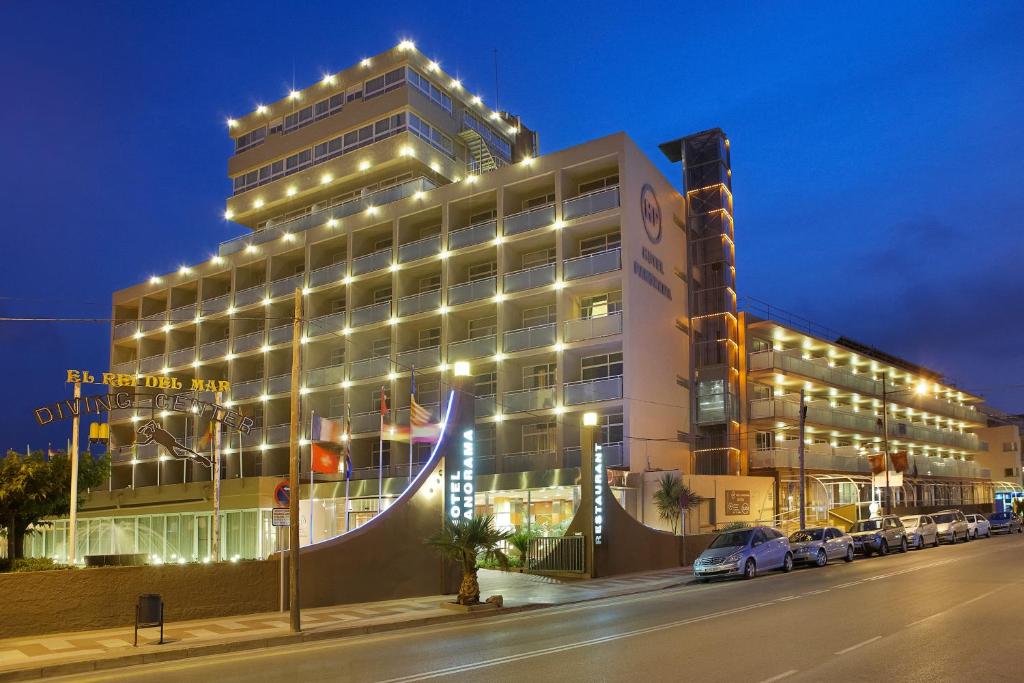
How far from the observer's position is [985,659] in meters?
12.2

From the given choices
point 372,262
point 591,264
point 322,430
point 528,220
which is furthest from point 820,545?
point 372,262

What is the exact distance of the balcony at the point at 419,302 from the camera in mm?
48081

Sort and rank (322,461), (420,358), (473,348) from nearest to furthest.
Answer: (322,461) < (473,348) < (420,358)

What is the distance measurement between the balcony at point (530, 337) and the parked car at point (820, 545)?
14674 mm

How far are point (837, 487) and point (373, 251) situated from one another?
30.4 m

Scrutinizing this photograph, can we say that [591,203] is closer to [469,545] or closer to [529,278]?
[529,278]

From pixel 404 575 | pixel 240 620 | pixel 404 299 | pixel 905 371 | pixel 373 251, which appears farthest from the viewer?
pixel 905 371

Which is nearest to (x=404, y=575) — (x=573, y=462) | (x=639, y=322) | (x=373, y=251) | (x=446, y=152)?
(x=573, y=462)

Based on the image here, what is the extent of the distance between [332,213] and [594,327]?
67.2ft

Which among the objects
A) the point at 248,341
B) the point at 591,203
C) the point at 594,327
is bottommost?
the point at 594,327

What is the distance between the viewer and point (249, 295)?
57.1 m

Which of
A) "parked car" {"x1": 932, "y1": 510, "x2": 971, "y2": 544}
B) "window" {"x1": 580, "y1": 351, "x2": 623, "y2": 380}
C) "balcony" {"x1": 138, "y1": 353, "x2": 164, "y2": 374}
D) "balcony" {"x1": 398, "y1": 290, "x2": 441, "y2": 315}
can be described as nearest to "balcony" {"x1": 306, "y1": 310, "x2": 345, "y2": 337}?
"balcony" {"x1": 398, "y1": 290, "x2": 441, "y2": 315}

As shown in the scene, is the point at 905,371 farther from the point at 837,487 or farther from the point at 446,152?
the point at 446,152

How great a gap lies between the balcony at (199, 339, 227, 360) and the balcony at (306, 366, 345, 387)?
8.31 m
